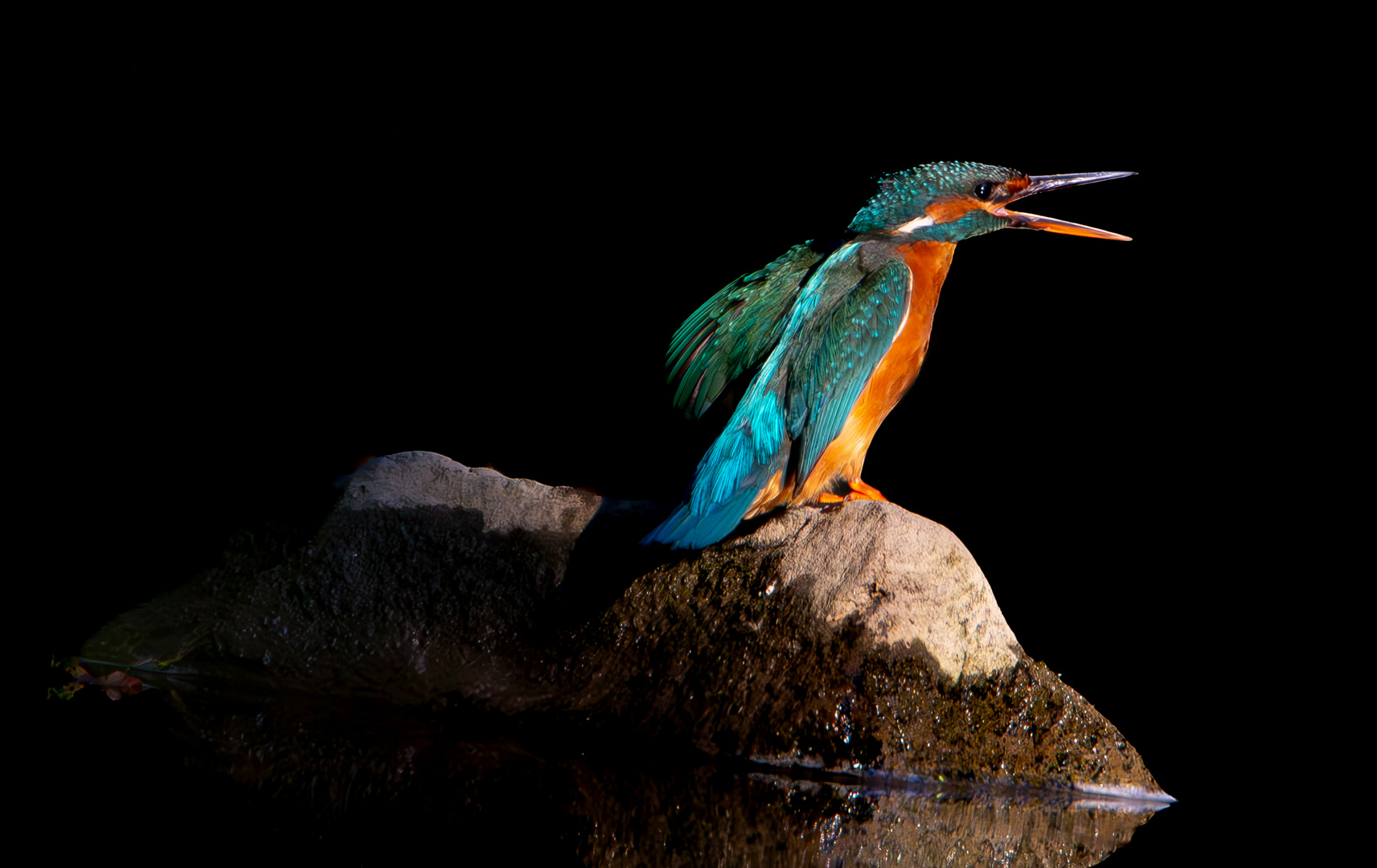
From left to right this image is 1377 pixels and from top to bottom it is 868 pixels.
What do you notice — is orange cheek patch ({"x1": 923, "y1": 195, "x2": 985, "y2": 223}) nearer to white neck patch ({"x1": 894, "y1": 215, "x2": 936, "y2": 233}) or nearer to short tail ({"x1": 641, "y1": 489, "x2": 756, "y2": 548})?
white neck patch ({"x1": 894, "y1": 215, "x2": 936, "y2": 233})

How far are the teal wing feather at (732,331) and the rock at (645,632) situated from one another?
37cm

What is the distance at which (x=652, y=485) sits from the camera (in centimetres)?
447

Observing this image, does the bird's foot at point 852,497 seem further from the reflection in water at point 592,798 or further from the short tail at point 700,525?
the reflection in water at point 592,798

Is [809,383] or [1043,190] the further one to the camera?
[1043,190]

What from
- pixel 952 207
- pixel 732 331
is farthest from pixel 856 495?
pixel 952 207

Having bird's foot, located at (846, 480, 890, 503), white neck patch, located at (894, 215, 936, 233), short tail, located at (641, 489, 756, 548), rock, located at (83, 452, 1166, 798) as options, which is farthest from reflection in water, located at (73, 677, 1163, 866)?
white neck patch, located at (894, 215, 936, 233)

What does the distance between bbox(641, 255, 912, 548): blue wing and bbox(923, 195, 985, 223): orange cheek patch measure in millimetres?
237

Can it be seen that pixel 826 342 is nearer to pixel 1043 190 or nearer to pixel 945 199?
pixel 945 199

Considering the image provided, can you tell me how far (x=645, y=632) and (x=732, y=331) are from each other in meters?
0.82

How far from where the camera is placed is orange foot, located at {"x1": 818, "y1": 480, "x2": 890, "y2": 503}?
2.62 metres

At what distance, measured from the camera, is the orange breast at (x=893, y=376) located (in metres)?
2.59

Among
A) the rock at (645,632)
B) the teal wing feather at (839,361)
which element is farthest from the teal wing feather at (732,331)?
the rock at (645,632)

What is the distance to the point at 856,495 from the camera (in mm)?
2684

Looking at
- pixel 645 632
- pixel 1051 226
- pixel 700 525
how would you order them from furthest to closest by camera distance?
pixel 1051 226 → pixel 645 632 → pixel 700 525
